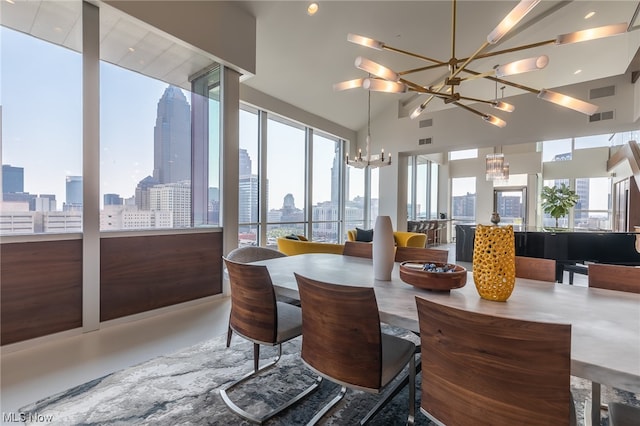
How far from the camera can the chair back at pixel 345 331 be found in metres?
1.29

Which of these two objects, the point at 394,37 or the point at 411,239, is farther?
the point at 411,239

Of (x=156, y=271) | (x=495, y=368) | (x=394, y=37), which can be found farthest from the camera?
(x=394, y=37)

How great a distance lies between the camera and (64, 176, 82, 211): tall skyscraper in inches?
112

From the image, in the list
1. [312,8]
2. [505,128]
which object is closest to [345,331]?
[312,8]

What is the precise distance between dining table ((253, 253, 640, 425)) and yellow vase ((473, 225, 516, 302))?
7 centimetres

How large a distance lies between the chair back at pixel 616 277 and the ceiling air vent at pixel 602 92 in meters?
5.53

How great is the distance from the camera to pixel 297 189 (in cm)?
673

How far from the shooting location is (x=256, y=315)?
176cm

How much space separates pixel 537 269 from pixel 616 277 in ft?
1.27

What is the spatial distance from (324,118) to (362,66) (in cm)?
496

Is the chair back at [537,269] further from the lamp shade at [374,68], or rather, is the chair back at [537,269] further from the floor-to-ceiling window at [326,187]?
the floor-to-ceiling window at [326,187]

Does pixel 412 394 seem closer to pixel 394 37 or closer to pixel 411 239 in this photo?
pixel 411 239

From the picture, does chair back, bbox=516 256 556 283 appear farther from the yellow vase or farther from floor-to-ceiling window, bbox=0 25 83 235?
floor-to-ceiling window, bbox=0 25 83 235

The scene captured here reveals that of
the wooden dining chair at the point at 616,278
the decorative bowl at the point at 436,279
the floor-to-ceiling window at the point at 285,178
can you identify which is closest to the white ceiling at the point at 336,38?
the floor-to-ceiling window at the point at 285,178
